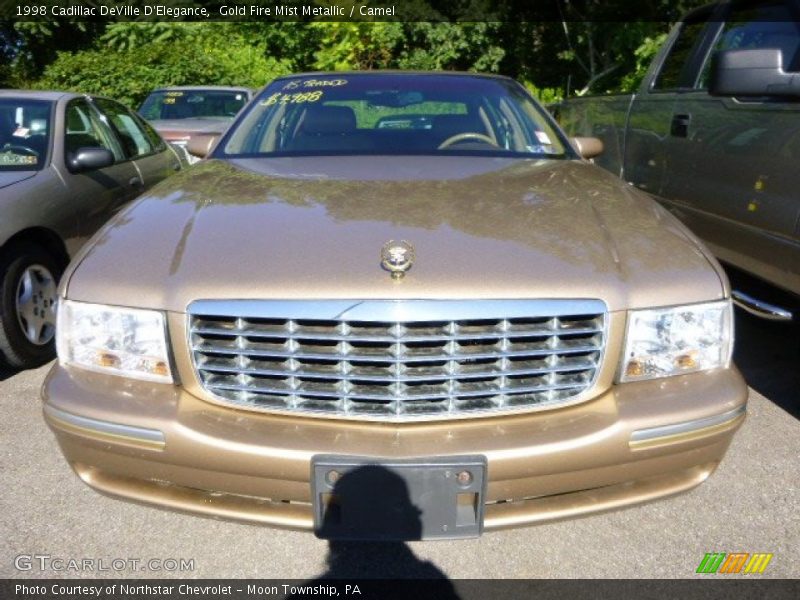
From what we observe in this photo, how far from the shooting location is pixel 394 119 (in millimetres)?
3518

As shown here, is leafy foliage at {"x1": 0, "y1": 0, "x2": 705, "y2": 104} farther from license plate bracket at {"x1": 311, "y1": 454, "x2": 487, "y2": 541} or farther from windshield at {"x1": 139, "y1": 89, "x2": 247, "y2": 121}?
license plate bracket at {"x1": 311, "y1": 454, "x2": 487, "y2": 541}

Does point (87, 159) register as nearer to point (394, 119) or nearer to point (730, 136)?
point (394, 119)

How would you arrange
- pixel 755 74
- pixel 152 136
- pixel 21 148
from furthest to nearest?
pixel 152 136
pixel 21 148
pixel 755 74

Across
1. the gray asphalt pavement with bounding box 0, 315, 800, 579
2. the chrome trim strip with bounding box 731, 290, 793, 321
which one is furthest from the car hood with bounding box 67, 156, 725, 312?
the chrome trim strip with bounding box 731, 290, 793, 321

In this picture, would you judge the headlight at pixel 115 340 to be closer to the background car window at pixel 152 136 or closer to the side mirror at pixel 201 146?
the side mirror at pixel 201 146

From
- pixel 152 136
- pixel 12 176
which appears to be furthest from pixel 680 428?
pixel 152 136

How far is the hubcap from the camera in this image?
3.71 metres

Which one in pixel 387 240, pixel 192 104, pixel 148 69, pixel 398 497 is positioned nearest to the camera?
pixel 398 497

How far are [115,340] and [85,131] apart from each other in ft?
11.2

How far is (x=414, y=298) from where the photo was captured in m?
1.83

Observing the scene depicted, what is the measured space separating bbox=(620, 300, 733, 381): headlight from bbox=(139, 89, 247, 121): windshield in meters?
10.0

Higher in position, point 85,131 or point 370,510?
point 85,131

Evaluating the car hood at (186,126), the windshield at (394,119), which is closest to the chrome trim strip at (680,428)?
the windshield at (394,119)

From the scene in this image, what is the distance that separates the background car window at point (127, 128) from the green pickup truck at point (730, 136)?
3646 mm
